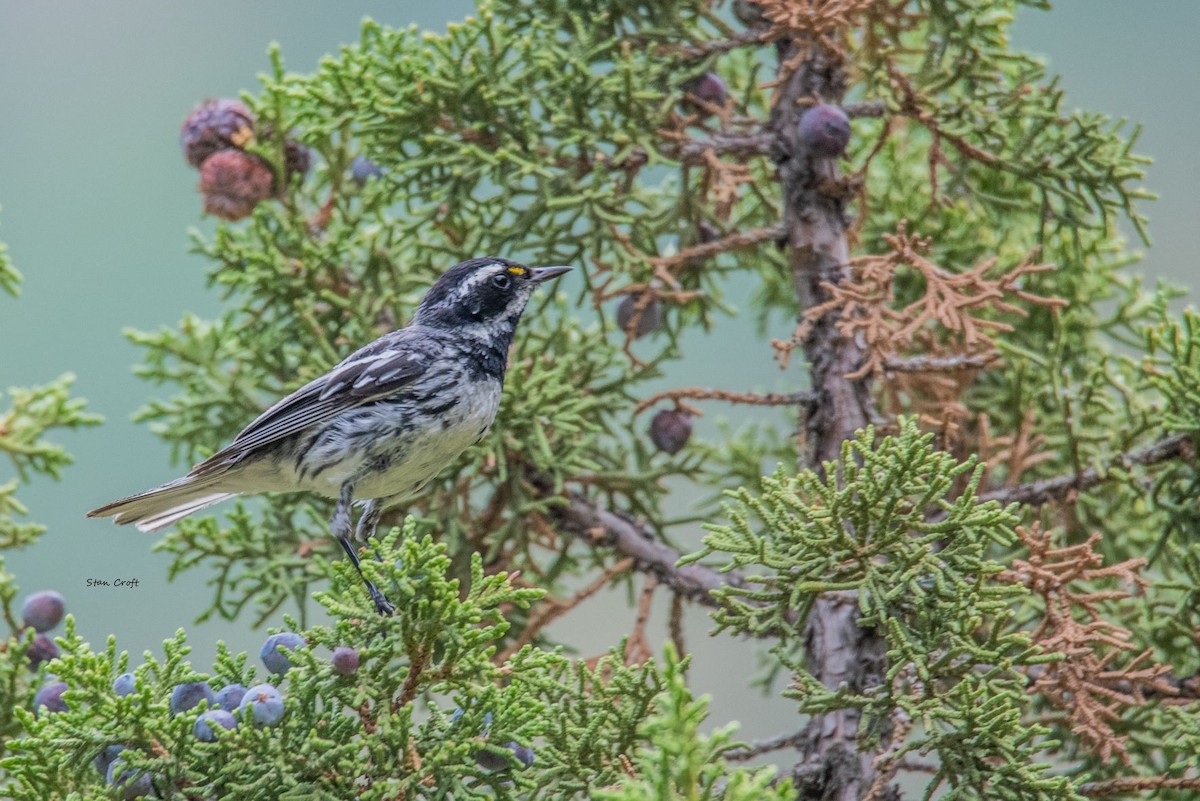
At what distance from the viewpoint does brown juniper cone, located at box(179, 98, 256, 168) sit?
4.67m

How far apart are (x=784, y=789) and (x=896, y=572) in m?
0.95

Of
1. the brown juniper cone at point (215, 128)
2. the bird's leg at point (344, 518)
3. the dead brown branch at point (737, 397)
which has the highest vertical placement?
the brown juniper cone at point (215, 128)

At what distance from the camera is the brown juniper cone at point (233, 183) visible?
182 inches

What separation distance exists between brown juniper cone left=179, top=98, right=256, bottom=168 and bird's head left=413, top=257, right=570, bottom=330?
1160mm

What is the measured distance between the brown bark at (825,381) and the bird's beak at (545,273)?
2.54ft

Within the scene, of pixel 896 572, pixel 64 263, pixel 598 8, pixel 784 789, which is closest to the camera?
pixel 784 789

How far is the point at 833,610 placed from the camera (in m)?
3.64

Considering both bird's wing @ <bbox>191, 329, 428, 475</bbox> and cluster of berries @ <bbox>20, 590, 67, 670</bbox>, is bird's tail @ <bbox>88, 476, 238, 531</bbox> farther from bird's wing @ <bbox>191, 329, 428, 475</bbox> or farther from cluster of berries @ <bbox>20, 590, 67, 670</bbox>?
cluster of berries @ <bbox>20, 590, 67, 670</bbox>

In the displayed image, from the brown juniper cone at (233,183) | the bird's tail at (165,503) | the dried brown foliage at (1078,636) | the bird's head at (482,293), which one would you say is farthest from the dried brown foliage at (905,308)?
the brown juniper cone at (233,183)

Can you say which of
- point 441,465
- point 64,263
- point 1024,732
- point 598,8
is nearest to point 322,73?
point 598,8

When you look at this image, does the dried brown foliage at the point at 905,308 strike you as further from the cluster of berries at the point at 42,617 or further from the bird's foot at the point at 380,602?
the cluster of berries at the point at 42,617

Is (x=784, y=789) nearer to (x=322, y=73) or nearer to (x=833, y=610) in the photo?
(x=833, y=610)

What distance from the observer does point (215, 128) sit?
15.3 feet

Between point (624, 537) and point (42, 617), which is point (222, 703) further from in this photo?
point (624, 537)
